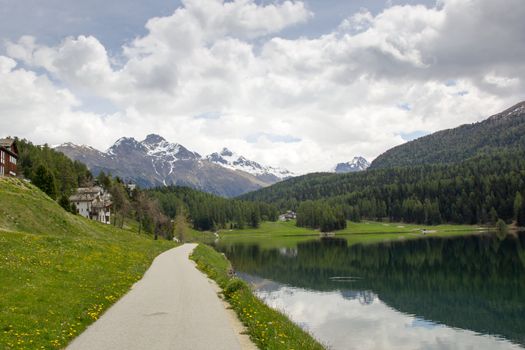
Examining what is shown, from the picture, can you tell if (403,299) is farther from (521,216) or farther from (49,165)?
(521,216)

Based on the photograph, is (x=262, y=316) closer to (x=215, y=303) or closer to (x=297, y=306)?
(x=215, y=303)

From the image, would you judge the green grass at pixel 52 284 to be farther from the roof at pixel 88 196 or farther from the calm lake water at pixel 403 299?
the roof at pixel 88 196

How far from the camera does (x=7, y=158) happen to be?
92750 millimetres

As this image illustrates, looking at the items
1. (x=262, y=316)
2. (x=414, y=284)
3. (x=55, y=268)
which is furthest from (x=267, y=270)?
(x=262, y=316)

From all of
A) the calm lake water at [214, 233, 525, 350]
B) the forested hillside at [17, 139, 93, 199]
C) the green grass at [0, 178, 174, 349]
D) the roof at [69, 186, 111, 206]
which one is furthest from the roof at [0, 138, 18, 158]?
the calm lake water at [214, 233, 525, 350]

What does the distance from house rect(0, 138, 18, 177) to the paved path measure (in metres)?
70.1

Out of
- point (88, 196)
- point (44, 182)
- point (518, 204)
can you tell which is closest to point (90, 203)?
point (88, 196)

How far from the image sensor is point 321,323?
123 ft

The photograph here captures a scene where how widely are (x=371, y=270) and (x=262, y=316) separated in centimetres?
5531

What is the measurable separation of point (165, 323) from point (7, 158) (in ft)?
284

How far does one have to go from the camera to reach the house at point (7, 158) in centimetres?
8884

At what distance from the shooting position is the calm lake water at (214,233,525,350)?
1310 inches

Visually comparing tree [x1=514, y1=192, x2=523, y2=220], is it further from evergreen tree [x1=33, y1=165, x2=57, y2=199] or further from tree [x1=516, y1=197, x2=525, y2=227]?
evergreen tree [x1=33, y1=165, x2=57, y2=199]

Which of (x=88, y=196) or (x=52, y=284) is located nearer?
(x=52, y=284)
